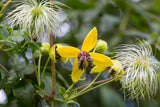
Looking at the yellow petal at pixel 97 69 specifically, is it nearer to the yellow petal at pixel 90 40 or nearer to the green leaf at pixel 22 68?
the yellow petal at pixel 90 40

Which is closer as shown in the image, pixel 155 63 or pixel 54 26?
pixel 54 26

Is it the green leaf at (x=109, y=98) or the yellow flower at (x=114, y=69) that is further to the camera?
the green leaf at (x=109, y=98)

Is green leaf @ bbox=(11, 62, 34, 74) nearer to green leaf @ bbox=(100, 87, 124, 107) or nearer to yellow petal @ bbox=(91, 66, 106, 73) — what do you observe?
yellow petal @ bbox=(91, 66, 106, 73)

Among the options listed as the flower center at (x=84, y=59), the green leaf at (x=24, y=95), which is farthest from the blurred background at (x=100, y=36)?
the flower center at (x=84, y=59)

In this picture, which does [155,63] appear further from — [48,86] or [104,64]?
[48,86]

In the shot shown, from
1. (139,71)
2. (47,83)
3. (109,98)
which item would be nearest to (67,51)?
Result: (47,83)

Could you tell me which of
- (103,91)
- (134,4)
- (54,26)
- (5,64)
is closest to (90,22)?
(134,4)

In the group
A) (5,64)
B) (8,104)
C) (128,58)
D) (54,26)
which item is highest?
(54,26)

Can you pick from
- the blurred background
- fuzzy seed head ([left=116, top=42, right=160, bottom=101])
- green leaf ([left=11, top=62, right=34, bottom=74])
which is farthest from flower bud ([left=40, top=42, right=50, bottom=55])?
fuzzy seed head ([left=116, top=42, right=160, bottom=101])
